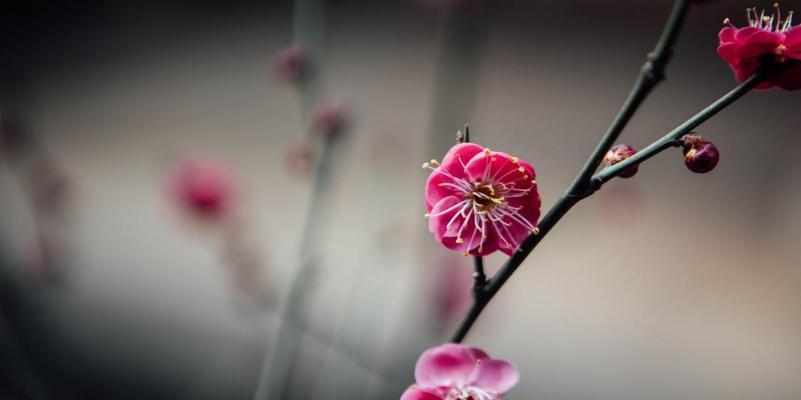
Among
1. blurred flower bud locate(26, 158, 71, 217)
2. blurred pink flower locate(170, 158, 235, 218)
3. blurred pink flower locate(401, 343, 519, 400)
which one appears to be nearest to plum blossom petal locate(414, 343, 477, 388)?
blurred pink flower locate(401, 343, 519, 400)

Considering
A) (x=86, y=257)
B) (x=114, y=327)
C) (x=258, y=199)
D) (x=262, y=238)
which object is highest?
(x=258, y=199)

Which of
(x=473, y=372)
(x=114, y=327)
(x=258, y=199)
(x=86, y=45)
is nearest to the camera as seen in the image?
(x=473, y=372)

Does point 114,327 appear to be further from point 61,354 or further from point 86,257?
point 86,257

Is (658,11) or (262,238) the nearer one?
(658,11)

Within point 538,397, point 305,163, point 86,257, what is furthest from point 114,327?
point 305,163

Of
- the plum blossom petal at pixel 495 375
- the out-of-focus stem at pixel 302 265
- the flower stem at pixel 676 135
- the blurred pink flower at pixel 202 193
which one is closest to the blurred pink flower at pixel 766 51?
the flower stem at pixel 676 135

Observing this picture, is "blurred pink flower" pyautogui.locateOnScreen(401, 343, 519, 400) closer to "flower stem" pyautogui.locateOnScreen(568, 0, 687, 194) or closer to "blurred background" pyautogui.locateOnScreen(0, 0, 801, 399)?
"flower stem" pyautogui.locateOnScreen(568, 0, 687, 194)
